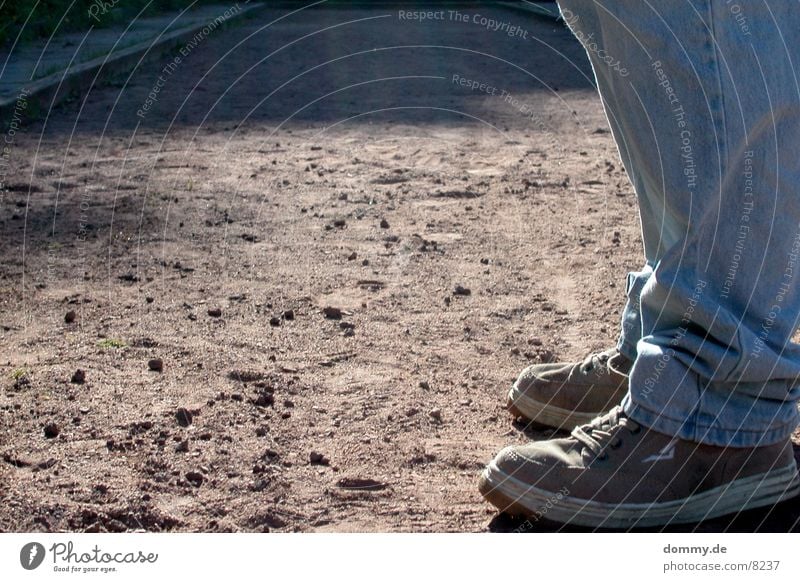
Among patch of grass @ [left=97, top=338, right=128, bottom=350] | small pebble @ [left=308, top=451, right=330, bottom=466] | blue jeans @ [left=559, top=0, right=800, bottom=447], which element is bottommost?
small pebble @ [left=308, top=451, right=330, bottom=466]

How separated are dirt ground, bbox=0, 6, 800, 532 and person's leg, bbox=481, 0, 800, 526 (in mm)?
109

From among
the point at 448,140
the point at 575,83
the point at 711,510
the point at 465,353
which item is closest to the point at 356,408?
the point at 465,353

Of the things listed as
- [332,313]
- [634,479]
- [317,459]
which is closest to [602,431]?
[634,479]

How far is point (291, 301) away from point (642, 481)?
1410 mm

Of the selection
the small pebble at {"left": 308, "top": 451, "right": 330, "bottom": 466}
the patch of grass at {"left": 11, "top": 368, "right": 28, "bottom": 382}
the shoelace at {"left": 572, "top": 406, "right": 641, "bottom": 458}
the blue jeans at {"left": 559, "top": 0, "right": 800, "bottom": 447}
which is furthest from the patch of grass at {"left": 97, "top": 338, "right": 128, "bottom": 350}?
the blue jeans at {"left": 559, "top": 0, "right": 800, "bottom": 447}

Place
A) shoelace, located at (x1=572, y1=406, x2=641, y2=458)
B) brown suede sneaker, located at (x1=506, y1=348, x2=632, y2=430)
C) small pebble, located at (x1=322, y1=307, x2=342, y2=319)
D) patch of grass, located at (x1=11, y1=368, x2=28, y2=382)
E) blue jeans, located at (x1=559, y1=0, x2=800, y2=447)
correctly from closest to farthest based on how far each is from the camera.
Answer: blue jeans, located at (x1=559, y1=0, x2=800, y2=447)
shoelace, located at (x1=572, y1=406, x2=641, y2=458)
brown suede sneaker, located at (x1=506, y1=348, x2=632, y2=430)
patch of grass, located at (x1=11, y1=368, x2=28, y2=382)
small pebble, located at (x1=322, y1=307, x2=342, y2=319)

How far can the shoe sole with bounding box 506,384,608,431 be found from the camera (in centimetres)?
221

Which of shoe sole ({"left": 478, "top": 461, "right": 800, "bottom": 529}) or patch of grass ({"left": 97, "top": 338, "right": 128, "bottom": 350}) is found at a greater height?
patch of grass ({"left": 97, "top": 338, "right": 128, "bottom": 350})

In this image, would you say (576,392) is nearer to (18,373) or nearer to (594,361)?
(594,361)

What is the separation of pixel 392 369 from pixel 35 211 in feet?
5.97

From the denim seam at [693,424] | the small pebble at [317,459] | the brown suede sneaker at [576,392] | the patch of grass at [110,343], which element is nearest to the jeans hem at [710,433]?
the denim seam at [693,424]

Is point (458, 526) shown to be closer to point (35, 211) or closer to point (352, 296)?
point (352, 296)

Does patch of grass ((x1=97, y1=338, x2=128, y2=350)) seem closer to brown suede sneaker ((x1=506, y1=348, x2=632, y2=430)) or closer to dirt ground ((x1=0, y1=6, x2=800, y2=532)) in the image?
dirt ground ((x1=0, y1=6, x2=800, y2=532))

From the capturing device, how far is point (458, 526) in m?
1.86
